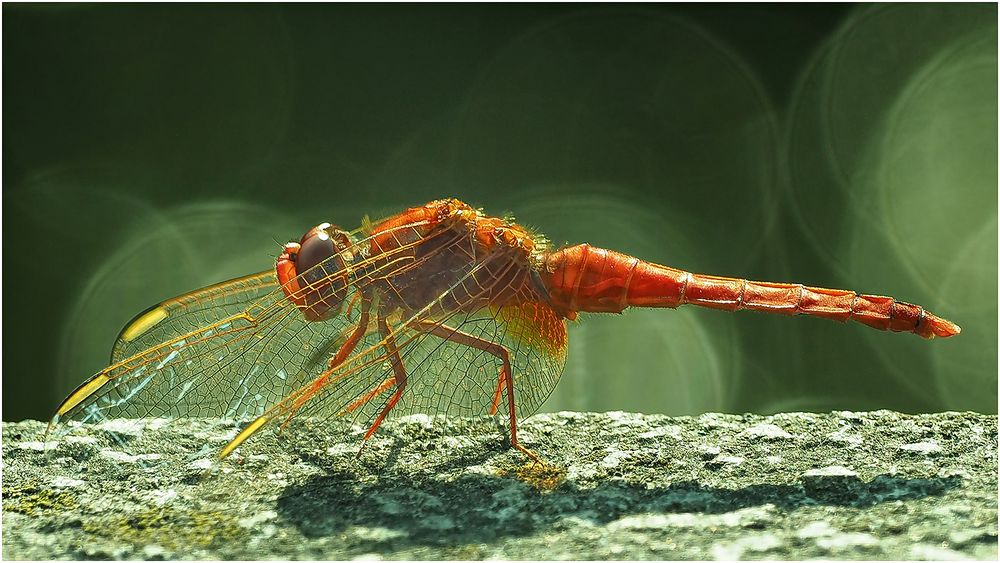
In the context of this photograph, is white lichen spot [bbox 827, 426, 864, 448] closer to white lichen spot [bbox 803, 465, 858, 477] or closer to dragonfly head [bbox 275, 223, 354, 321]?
white lichen spot [bbox 803, 465, 858, 477]

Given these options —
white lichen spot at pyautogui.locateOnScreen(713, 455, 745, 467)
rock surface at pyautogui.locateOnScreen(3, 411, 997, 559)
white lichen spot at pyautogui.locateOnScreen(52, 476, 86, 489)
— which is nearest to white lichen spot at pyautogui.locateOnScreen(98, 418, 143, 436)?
rock surface at pyautogui.locateOnScreen(3, 411, 997, 559)

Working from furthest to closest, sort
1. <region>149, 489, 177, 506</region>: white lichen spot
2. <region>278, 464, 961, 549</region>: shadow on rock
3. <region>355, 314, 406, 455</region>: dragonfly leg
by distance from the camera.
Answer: <region>355, 314, 406, 455</region>: dragonfly leg
<region>149, 489, 177, 506</region>: white lichen spot
<region>278, 464, 961, 549</region>: shadow on rock

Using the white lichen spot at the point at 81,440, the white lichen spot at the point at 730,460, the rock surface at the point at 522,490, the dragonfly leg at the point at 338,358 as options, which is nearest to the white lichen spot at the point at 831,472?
the rock surface at the point at 522,490

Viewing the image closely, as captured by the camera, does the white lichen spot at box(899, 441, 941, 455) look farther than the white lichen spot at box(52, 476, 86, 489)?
Yes

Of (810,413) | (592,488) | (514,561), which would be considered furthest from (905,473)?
(514,561)

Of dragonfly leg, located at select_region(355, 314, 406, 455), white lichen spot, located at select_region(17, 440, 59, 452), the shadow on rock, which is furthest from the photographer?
white lichen spot, located at select_region(17, 440, 59, 452)

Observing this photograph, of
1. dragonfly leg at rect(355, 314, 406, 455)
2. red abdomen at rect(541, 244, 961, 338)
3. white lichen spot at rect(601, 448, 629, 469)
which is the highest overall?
red abdomen at rect(541, 244, 961, 338)

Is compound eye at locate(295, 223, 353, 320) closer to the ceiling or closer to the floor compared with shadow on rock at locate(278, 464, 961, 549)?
closer to the ceiling
